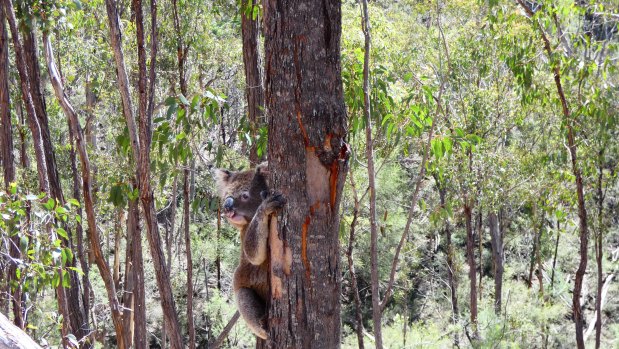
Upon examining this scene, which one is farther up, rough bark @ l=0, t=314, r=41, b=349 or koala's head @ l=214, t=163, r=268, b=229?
koala's head @ l=214, t=163, r=268, b=229

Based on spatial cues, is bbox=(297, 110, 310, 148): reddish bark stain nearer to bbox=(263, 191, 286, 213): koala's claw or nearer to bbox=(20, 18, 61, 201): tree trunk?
bbox=(263, 191, 286, 213): koala's claw

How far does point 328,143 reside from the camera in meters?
2.76

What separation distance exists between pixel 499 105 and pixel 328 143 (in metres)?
13.6

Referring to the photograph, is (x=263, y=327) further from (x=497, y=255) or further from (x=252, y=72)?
(x=497, y=255)

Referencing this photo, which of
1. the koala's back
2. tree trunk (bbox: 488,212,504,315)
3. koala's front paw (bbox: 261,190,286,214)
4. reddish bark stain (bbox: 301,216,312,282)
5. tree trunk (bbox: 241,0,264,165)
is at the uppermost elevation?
tree trunk (bbox: 241,0,264,165)

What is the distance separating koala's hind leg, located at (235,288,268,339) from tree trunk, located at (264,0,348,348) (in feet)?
4.59

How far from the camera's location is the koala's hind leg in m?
4.18

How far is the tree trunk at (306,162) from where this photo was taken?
8.98 feet

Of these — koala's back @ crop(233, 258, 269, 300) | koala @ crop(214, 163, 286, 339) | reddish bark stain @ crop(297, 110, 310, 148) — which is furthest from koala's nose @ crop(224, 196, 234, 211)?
reddish bark stain @ crop(297, 110, 310, 148)

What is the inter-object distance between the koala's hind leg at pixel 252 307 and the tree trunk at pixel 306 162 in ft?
4.59

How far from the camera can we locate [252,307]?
427 centimetres

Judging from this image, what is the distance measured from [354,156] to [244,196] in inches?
103

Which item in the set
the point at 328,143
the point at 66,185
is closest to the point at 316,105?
the point at 328,143

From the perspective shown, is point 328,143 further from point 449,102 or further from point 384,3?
point 384,3
